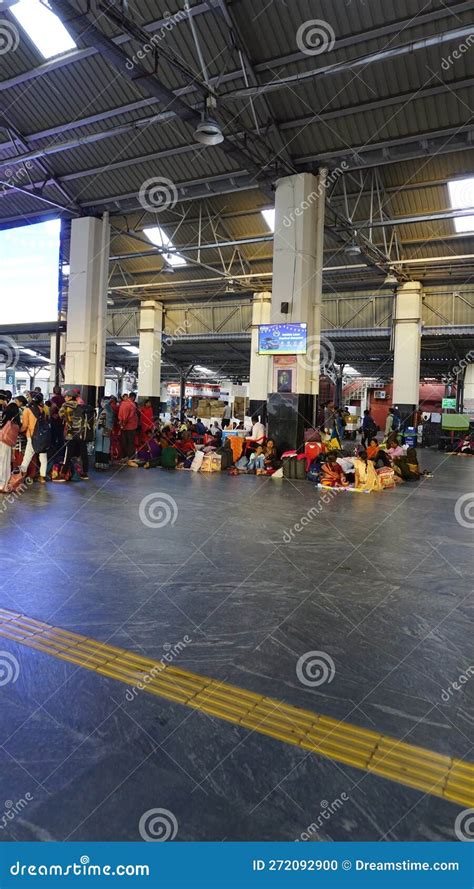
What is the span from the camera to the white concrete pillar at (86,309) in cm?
1473

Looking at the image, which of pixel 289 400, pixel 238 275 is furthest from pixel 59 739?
pixel 238 275

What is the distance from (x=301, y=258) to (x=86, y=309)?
6133 mm

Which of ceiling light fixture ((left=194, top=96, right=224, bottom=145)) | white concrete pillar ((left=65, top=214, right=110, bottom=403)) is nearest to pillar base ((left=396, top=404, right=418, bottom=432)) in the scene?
white concrete pillar ((left=65, top=214, right=110, bottom=403))

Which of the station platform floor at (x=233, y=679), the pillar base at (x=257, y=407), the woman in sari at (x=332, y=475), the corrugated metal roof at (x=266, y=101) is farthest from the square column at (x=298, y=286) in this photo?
the pillar base at (x=257, y=407)

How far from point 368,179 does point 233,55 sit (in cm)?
604

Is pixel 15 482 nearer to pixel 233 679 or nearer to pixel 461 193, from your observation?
pixel 233 679

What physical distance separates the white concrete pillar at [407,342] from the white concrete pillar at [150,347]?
33.6 feet

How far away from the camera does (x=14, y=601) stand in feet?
12.6

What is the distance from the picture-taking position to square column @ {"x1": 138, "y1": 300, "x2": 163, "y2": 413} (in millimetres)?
23859

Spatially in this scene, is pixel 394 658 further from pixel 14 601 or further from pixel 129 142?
pixel 129 142

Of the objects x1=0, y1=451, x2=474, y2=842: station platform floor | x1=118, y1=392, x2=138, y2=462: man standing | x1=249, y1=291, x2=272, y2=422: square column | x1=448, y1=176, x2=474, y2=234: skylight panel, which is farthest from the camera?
x1=249, y1=291, x2=272, y2=422: square column

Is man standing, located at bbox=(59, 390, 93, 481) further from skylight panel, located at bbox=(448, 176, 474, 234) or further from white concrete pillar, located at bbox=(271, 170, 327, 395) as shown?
skylight panel, located at bbox=(448, 176, 474, 234)

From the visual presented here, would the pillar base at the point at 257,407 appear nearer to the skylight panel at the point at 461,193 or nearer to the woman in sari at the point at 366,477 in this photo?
the skylight panel at the point at 461,193

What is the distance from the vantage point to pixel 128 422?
12852 millimetres
